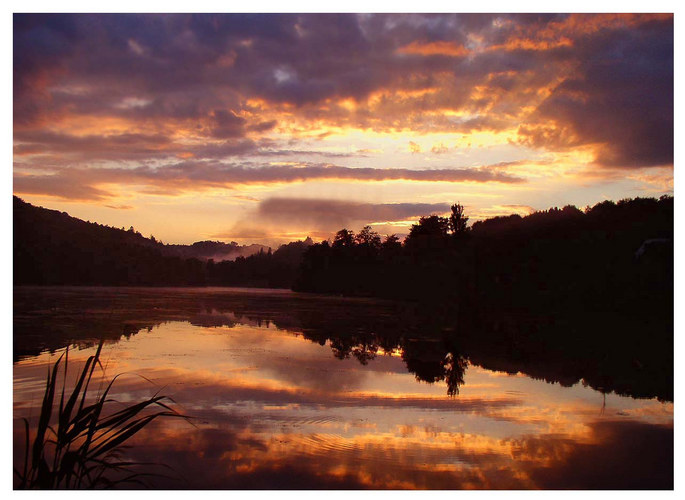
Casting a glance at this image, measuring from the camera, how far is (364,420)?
7.58m

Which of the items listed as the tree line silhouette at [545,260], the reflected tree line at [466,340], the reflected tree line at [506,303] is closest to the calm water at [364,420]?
the reflected tree line at [466,340]

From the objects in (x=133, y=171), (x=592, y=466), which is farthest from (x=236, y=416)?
(x=133, y=171)

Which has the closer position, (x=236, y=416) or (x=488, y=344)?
(x=236, y=416)

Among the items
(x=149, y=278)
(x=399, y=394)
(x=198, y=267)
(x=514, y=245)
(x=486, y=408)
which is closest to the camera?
(x=486, y=408)

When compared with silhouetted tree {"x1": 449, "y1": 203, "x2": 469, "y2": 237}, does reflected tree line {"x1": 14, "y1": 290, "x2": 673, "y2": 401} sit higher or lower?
lower

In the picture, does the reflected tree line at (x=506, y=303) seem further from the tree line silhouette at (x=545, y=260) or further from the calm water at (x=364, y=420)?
the calm water at (x=364, y=420)

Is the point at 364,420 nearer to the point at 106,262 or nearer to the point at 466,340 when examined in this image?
the point at 466,340

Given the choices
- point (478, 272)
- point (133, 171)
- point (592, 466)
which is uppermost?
point (133, 171)

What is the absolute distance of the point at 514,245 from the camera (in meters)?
29.0

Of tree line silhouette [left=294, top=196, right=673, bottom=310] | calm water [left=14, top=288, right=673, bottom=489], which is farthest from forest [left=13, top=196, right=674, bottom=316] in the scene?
calm water [left=14, top=288, right=673, bottom=489]

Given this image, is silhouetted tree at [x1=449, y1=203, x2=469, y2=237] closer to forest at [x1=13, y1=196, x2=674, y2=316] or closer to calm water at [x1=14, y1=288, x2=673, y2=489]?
forest at [x1=13, y1=196, x2=674, y2=316]

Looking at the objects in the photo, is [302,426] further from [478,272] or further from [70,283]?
[70,283]

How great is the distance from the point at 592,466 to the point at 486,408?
2.50 meters

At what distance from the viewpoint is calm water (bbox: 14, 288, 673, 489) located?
576 cm
